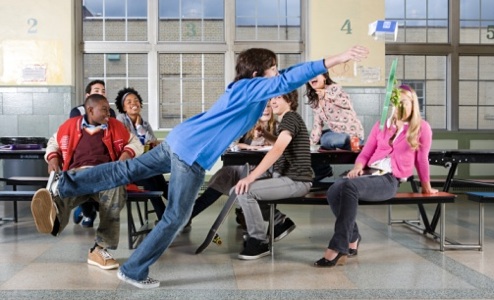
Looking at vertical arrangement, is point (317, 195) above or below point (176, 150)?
below

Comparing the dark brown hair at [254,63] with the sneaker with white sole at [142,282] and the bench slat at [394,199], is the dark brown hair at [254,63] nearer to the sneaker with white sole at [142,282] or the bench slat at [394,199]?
the bench slat at [394,199]

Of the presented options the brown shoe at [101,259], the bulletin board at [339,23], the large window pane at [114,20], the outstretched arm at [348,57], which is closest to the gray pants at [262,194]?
the brown shoe at [101,259]

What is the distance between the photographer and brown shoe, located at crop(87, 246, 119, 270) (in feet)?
11.5

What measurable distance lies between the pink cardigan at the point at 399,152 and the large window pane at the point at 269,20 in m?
3.99

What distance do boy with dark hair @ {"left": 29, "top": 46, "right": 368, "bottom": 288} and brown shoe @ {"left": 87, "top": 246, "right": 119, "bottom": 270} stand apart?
437mm

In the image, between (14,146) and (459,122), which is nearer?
(14,146)

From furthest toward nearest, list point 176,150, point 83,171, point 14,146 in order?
point 14,146 < point 83,171 < point 176,150

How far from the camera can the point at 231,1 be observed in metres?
7.63

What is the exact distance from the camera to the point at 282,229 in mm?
4426

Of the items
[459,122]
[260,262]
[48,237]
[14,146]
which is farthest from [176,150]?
[459,122]

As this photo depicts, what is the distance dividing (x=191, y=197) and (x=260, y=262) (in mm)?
948

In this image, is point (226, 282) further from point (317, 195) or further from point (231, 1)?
point (231, 1)

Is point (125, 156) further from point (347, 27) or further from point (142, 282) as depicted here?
point (347, 27)

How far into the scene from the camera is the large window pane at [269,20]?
7746 millimetres
